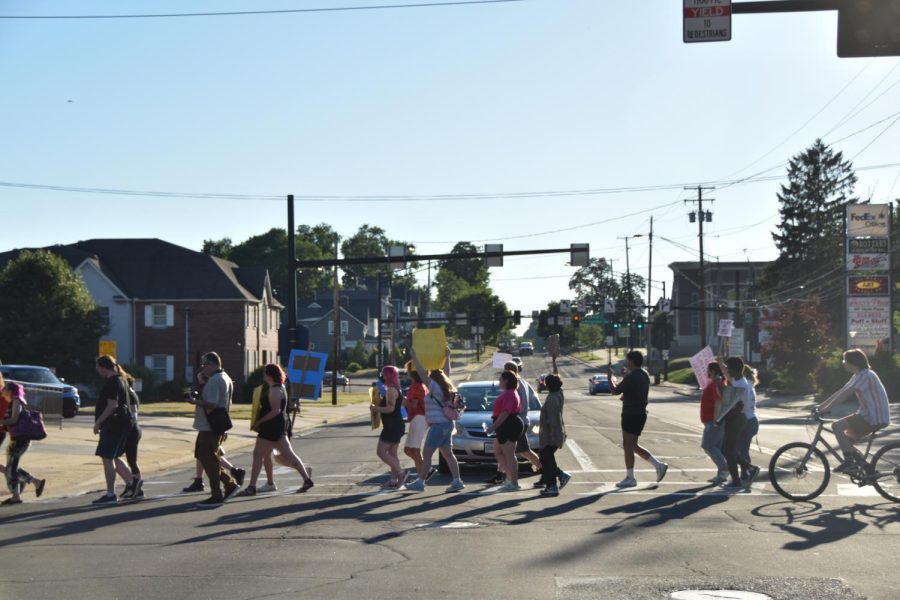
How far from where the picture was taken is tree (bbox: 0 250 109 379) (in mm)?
47625

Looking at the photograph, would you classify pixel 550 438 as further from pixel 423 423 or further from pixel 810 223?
pixel 810 223

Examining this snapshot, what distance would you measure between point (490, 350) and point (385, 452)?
6371 inches

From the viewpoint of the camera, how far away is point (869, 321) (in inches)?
1873

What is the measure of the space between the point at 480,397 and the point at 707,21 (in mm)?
10725

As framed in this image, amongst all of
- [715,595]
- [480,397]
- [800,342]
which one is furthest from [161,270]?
[715,595]

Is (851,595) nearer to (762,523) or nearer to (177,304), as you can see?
(762,523)

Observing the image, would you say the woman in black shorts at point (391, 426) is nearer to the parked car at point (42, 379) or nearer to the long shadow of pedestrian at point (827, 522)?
the long shadow of pedestrian at point (827, 522)

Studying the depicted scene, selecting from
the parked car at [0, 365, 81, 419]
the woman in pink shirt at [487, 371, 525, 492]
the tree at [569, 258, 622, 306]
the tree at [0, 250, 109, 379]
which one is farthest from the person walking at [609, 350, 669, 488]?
the tree at [569, 258, 622, 306]

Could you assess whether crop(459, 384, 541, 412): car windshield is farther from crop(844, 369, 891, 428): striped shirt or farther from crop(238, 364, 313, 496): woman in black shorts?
crop(844, 369, 891, 428): striped shirt

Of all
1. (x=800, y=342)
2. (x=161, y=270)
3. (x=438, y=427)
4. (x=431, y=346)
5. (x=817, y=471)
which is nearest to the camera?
(x=817, y=471)

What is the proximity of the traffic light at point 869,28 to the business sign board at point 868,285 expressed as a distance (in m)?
40.6

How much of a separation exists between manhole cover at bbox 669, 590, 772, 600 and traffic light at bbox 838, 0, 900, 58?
4765 millimetres

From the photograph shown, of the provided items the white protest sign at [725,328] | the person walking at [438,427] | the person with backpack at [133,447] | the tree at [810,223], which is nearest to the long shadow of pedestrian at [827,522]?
the person walking at [438,427]

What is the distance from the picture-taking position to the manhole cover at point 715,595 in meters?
8.03
